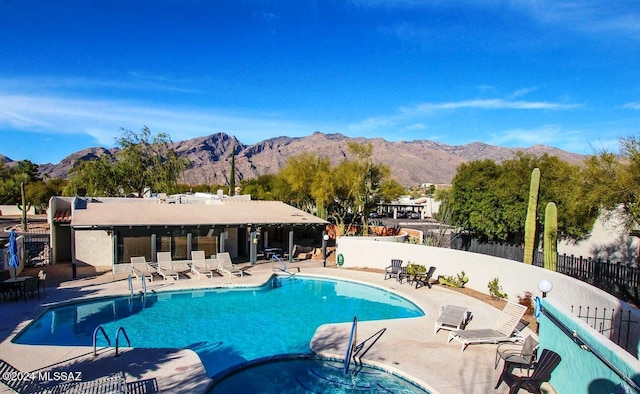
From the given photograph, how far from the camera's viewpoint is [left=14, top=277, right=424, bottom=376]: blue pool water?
11172 millimetres

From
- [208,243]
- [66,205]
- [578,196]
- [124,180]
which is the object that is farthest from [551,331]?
[124,180]

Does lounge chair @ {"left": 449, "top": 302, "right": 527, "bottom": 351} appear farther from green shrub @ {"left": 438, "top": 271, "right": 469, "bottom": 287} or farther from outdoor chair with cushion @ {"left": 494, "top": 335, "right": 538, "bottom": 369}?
green shrub @ {"left": 438, "top": 271, "right": 469, "bottom": 287}

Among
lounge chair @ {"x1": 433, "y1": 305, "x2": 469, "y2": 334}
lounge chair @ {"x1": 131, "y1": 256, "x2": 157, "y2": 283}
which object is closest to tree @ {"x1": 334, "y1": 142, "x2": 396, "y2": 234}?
lounge chair @ {"x1": 131, "y1": 256, "x2": 157, "y2": 283}

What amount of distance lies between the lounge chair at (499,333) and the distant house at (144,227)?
41.1ft

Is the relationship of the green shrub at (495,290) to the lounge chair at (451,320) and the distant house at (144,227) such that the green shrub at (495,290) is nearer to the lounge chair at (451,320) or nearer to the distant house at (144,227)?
the lounge chair at (451,320)

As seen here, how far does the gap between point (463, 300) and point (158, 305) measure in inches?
415

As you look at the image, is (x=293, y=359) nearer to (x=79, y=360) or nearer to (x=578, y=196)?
(x=79, y=360)

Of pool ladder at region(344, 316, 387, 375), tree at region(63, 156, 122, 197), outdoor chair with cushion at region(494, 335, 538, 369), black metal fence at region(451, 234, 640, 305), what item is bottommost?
pool ladder at region(344, 316, 387, 375)

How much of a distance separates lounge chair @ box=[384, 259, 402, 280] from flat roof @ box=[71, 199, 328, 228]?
17.4ft

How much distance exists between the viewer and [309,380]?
9141mm

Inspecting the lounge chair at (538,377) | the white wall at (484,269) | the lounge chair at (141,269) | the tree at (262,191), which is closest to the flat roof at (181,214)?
the lounge chair at (141,269)

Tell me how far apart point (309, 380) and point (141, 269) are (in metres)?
11.8

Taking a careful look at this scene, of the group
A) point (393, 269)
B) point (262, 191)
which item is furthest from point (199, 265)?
point (262, 191)

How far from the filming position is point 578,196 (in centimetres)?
1612
